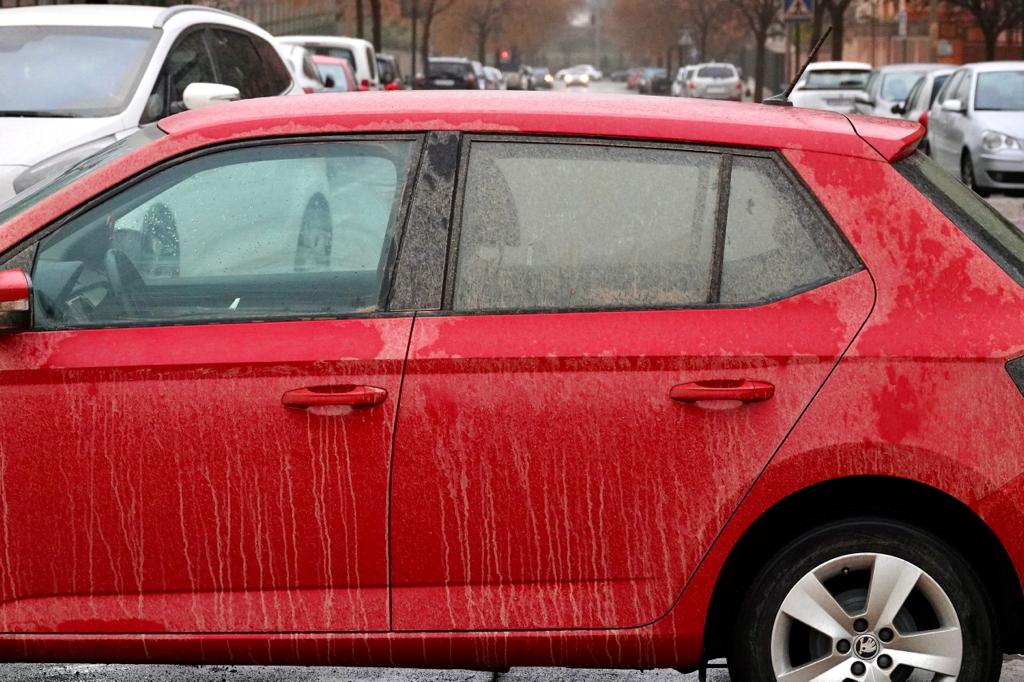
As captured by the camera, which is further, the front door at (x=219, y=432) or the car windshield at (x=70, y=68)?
the car windshield at (x=70, y=68)

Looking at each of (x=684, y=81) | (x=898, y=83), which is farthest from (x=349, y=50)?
(x=684, y=81)

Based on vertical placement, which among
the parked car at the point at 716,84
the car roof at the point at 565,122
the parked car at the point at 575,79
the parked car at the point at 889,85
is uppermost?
the car roof at the point at 565,122

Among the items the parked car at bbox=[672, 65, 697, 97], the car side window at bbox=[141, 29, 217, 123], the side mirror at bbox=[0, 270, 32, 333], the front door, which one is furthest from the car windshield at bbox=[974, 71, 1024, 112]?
the parked car at bbox=[672, 65, 697, 97]

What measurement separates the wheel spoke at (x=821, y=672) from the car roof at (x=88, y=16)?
7.69 metres

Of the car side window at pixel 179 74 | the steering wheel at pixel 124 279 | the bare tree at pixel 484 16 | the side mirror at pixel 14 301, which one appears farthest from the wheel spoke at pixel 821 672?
the bare tree at pixel 484 16

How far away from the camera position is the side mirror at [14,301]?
11.8 feet

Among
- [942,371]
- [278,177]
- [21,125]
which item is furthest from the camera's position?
[21,125]

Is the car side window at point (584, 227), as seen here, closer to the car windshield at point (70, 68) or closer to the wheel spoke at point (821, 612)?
the wheel spoke at point (821, 612)

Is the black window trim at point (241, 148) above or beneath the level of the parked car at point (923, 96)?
above

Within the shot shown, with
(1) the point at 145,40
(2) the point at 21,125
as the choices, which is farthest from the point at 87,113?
(1) the point at 145,40

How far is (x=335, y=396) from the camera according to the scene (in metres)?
3.56

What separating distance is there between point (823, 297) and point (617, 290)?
45cm

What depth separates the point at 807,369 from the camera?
3561mm

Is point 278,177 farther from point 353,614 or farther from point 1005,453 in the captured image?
point 1005,453
